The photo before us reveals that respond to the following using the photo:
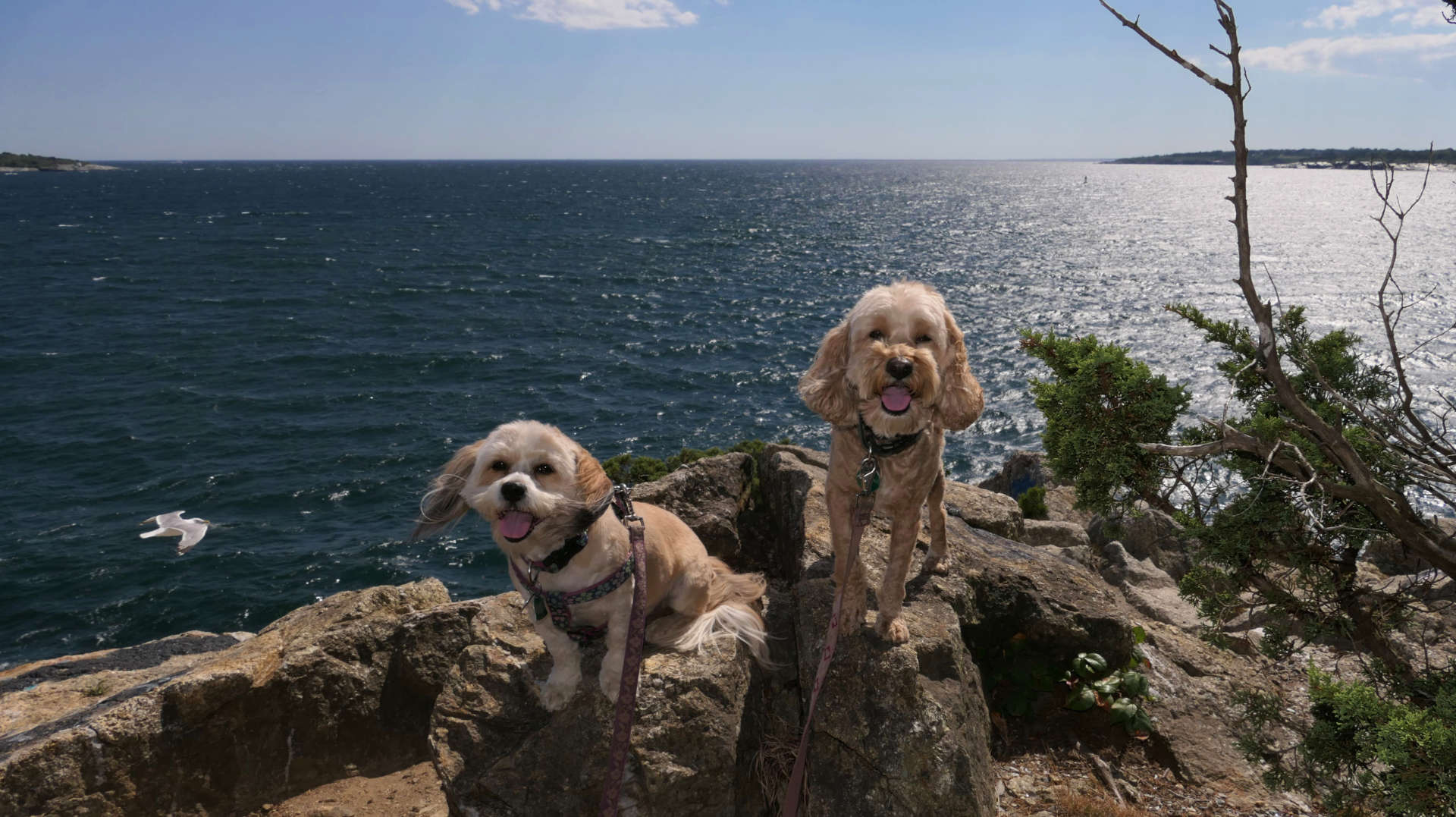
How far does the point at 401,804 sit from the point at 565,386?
31.9 meters

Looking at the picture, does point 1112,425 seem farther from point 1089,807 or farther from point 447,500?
point 447,500

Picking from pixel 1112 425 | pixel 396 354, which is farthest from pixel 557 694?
pixel 396 354

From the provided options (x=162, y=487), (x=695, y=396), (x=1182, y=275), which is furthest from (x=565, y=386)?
(x=1182, y=275)

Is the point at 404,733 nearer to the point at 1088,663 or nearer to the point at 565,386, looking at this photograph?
the point at 1088,663

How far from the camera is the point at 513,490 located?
13.7 feet

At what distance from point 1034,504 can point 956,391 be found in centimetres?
1155

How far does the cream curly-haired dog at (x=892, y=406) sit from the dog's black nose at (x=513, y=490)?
6.17ft

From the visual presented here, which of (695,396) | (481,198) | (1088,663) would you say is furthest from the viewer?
(481,198)

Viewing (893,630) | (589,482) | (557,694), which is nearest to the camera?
(589,482)

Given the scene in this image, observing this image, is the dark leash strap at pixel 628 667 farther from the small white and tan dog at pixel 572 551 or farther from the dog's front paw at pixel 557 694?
the dog's front paw at pixel 557 694

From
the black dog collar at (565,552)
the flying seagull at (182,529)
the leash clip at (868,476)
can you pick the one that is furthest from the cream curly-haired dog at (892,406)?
the flying seagull at (182,529)

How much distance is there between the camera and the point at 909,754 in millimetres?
4730

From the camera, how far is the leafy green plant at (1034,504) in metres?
15.3

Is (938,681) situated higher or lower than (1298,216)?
lower
